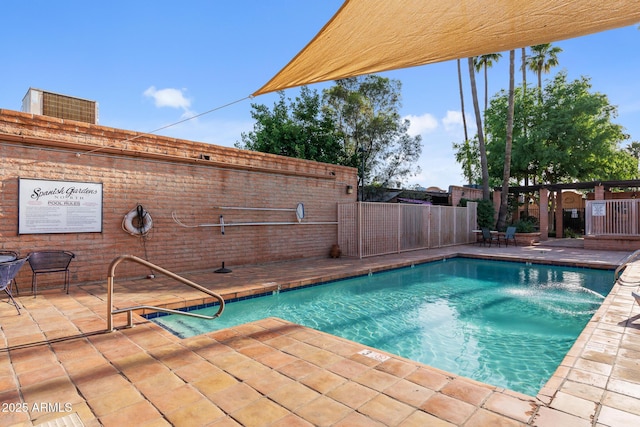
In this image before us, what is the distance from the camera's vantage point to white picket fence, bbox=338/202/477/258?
11102 millimetres

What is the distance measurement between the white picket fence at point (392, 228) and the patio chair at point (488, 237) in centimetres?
111

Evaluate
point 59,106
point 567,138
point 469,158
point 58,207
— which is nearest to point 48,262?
point 58,207

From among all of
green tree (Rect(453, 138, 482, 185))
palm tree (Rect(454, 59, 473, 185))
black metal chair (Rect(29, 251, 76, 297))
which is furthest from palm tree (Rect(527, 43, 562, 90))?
black metal chair (Rect(29, 251, 76, 297))

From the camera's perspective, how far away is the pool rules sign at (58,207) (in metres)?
5.73

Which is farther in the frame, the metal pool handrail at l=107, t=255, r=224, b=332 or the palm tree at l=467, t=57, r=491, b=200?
the palm tree at l=467, t=57, r=491, b=200

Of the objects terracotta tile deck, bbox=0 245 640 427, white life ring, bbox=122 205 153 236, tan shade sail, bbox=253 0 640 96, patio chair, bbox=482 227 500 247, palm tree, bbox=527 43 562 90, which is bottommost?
terracotta tile deck, bbox=0 245 640 427

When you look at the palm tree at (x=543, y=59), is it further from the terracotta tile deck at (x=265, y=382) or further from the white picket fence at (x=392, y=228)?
the terracotta tile deck at (x=265, y=382)

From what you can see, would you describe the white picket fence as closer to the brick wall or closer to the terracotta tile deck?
the brick wall

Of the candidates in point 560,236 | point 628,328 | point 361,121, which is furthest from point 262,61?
point 560,236

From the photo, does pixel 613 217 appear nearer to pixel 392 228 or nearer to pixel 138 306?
pixel 392 228

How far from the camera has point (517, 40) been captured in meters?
2.93

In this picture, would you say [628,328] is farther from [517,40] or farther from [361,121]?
[361,121]

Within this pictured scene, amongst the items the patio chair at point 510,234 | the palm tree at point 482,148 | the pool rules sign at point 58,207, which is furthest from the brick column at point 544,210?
the pool rules sign at point 58,207

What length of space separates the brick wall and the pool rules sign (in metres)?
0.10
